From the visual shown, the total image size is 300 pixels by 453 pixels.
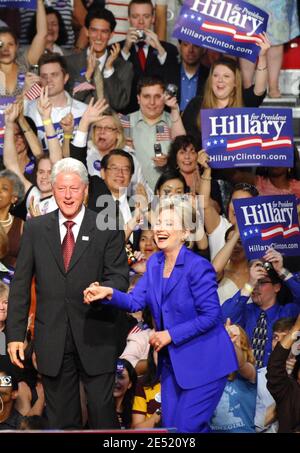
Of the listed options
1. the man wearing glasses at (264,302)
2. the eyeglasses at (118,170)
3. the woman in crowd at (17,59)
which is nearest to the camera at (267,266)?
the man wearing glasses at (264,302)

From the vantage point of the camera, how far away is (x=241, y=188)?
8.91 m

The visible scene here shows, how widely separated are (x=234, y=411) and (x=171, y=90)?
262 cm

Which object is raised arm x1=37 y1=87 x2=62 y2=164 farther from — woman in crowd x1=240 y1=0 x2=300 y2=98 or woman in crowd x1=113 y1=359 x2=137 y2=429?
woman in crowd x1=240 y1=0 x2=300 y2=98

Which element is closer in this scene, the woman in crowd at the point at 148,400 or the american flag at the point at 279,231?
the woman in crowd at the point at 148,400

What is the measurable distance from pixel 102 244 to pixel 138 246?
5.71ft

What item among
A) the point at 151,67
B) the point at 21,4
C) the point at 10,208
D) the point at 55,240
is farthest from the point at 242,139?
the point at 55,240

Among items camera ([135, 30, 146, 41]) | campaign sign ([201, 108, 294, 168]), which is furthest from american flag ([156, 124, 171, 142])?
camera ([135, 30, 146, 41])

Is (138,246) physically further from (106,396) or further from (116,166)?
(106,396)

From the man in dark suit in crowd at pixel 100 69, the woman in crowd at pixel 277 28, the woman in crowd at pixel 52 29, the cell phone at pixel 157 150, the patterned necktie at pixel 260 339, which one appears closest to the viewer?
the patterned necktie at pixel 260 339

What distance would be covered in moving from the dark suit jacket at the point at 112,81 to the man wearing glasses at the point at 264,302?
184 cm

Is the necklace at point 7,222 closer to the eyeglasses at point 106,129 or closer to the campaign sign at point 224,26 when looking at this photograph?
the eyeglasses at point 106,129

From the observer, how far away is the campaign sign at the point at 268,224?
8.55 metres

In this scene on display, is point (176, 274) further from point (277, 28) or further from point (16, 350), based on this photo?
point (277, 28)

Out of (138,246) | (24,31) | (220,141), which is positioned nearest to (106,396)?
(138,246)
